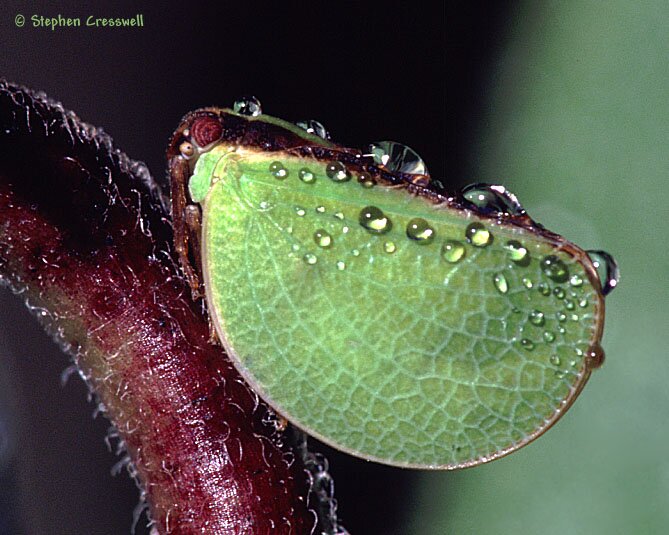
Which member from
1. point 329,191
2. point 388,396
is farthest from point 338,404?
point 329,191

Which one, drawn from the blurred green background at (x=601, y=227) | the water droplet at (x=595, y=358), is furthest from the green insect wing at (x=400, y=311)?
the blurred green background at (x=601, y=227)

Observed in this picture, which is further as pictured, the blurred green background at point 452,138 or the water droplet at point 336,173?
the blurred green background at point 452,138

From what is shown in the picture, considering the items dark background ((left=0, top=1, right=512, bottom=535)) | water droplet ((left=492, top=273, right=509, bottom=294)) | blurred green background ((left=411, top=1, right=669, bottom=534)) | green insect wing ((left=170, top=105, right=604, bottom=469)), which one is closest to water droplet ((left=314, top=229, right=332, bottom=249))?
green insect wing ((left=170, top=105, right=604, bottom=469))

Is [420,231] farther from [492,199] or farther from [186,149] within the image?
[186,149]

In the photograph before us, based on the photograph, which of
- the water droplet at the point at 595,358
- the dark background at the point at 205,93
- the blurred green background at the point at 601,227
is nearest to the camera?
the water droplet at the point at 595,358

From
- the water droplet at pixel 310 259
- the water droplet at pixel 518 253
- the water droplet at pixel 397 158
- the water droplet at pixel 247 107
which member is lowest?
the water droplet at pixel 310 259

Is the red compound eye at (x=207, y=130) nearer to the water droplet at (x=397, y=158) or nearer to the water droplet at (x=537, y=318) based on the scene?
the water droplet at (x=397, y=158)

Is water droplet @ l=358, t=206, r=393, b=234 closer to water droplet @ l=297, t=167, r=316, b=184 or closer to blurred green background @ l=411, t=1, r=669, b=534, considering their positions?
water droplet @ l=297, t=167, r=316, b=184
